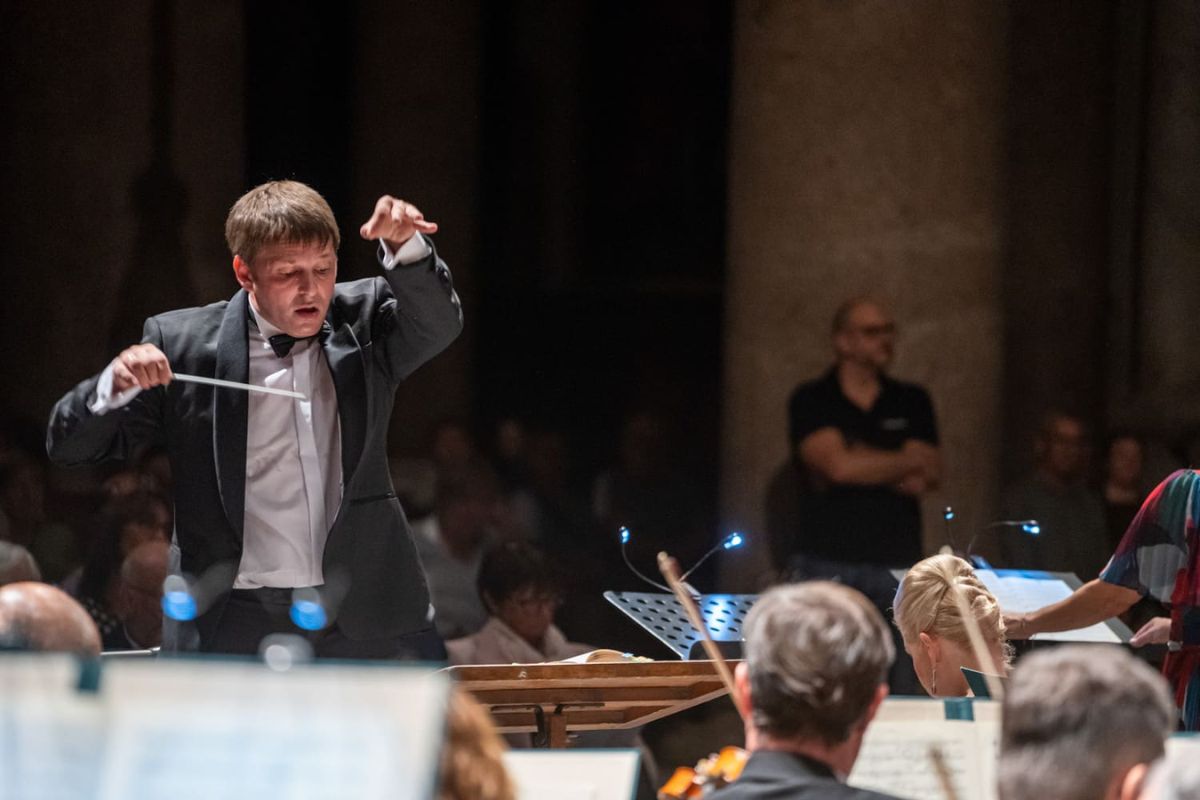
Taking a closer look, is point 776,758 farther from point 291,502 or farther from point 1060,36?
point 1060,36

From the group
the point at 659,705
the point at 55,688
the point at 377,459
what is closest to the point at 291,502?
the point at 377,459

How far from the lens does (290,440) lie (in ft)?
11.7

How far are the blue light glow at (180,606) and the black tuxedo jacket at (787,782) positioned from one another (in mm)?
1511

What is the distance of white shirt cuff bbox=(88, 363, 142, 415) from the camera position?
3320mm

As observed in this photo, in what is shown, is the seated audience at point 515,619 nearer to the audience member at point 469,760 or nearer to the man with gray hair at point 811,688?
the man with gray hair at point 811,688

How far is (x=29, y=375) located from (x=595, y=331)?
97.1 inches

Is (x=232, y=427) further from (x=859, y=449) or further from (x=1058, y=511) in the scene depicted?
(x=1058, y=511)

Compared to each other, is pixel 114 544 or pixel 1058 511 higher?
pixel 1058 511

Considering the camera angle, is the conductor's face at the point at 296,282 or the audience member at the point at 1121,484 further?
the audience member at the point at 1121,484

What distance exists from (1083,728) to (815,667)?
0.33m

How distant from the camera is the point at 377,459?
361 cm

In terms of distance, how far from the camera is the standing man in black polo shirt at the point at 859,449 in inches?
258

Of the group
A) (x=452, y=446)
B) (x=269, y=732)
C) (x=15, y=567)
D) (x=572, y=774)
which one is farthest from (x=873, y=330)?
(x=269, y=732)

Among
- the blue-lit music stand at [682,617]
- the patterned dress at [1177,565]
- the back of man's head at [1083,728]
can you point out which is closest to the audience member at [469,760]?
the back of man's head at [1083,728]
